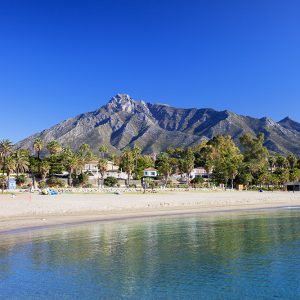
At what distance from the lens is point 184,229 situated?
122ft

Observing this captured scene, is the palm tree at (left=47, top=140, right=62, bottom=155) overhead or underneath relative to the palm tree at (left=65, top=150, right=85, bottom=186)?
overhead

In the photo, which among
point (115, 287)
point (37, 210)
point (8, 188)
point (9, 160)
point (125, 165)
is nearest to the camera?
point (115, 287)

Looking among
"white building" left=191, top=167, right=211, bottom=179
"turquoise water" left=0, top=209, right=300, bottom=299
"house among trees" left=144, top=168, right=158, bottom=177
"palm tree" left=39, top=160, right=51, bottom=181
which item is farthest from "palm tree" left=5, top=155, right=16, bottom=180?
"white building" left=191, top=167, right=211, bottom=179

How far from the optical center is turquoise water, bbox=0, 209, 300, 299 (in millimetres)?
17078

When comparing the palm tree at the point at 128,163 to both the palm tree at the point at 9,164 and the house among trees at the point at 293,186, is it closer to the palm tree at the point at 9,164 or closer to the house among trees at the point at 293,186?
the palm tree at the point at 9,164

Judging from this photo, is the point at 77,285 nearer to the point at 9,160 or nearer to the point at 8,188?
the point at 8,188

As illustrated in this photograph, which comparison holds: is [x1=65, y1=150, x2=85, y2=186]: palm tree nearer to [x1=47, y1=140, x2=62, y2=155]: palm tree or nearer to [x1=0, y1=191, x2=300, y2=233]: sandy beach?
[x1=47, y1=140, x2=62, y2=155]: palm tree

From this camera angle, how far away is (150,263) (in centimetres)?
2230

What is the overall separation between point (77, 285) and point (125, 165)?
8595 centimetres

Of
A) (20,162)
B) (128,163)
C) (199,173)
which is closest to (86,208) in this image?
(20,162)

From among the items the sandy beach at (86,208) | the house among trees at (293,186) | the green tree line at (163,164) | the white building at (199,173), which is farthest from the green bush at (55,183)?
the house among trees at (293,186)

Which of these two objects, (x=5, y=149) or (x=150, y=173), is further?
(x=150, y=173)

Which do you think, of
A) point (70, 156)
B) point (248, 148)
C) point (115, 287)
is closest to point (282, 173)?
point (248, 148)

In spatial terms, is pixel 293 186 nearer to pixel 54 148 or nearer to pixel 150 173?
pixel 150 173
